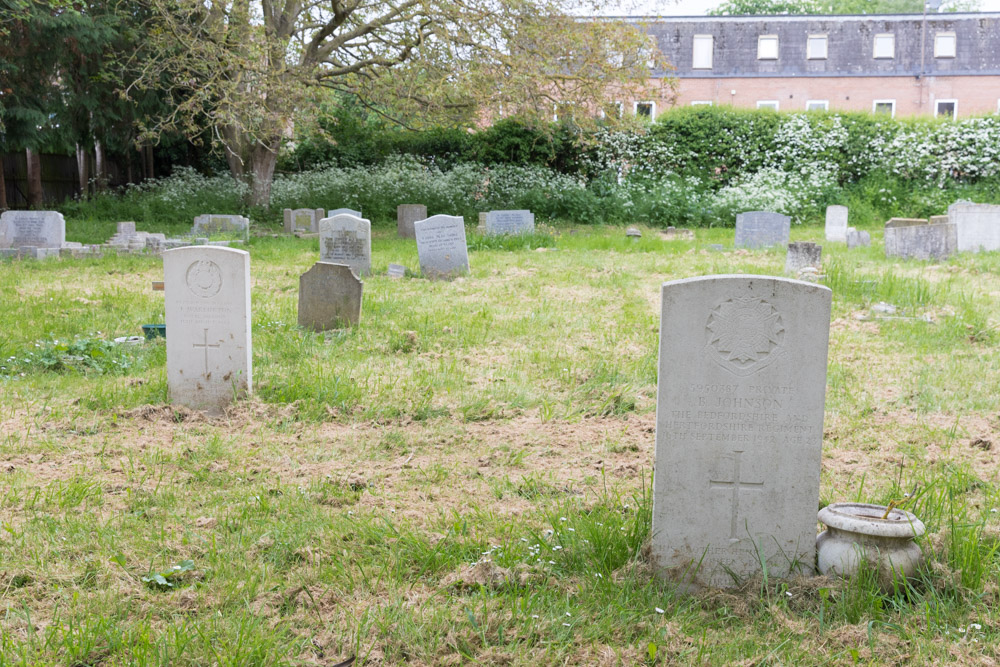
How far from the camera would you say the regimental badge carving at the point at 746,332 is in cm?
329

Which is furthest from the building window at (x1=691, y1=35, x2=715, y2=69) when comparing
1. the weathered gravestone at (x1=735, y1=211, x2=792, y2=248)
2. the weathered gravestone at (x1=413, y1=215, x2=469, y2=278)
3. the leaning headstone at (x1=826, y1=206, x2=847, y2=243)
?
the weathered gravestone at (x1=413, y1=215, x2=469, y2=278)

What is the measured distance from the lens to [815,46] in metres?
38.3

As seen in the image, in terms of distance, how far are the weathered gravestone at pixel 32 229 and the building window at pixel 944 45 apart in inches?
1453

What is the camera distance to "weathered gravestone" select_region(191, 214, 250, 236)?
1920cm

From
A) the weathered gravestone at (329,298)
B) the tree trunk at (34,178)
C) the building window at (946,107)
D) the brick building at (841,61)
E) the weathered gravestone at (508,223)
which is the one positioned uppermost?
the brick building at (841,61)

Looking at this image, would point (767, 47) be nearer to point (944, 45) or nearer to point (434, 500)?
point (944, 45)

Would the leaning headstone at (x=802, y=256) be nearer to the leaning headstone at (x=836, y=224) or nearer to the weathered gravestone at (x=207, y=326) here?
the leaning headstone at (x=836, y=224)

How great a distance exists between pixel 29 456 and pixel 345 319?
13.0 ft

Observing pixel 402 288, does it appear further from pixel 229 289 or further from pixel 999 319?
pixel 999 319

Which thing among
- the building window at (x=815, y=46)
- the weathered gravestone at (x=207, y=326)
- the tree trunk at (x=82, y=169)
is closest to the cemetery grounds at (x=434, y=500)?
the weathered gravestone at (x=207, y=326)

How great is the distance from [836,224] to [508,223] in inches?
300

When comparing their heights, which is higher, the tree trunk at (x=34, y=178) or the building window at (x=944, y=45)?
the building window at (x=944, y=45)

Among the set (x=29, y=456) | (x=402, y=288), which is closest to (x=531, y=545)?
(x=29, y=456)

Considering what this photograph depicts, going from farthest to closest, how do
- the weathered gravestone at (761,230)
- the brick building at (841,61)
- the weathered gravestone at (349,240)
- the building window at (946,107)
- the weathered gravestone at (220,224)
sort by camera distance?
1. the building window at (946,107)
2. the brick building at (841,61)
3. the weathered gravestone at (220,224)
4. the weathered gravestone at (761,230)
5. the weathered gravestone at (349,240)
